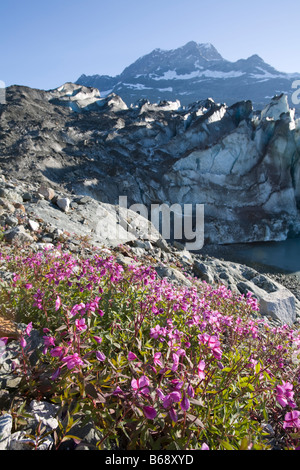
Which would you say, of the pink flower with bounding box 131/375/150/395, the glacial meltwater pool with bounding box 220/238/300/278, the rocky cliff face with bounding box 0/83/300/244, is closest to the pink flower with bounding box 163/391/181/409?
the pink flower with bounding box 131/375/150/395

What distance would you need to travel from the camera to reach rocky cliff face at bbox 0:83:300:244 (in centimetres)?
3498

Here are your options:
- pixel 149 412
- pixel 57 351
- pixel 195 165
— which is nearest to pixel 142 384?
pixel 149 412

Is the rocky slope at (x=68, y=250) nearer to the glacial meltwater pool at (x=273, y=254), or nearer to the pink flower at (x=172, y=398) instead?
the pink flower at (x=172, y=398)

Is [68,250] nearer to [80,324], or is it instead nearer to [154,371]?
[80,324]

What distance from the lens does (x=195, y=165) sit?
39188 millimetres

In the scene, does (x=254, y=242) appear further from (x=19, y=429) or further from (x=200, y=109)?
(x=19, y=429)

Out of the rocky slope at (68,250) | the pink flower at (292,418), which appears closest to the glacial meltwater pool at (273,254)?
the rocky slope at (68,250)

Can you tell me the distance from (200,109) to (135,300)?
58.6 metres

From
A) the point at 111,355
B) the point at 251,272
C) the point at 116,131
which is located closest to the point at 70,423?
the point at 111,355

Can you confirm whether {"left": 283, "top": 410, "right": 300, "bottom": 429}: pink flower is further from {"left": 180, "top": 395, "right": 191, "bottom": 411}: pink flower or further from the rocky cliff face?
the rocky cliff face

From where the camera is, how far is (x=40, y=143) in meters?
35.8

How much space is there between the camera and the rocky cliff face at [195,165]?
34984 millimetres

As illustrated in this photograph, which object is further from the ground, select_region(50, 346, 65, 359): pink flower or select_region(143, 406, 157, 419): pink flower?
select_region(50, 346, 65, 359): pink flower

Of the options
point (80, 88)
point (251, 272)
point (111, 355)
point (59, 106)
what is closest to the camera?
point (111, 355)
